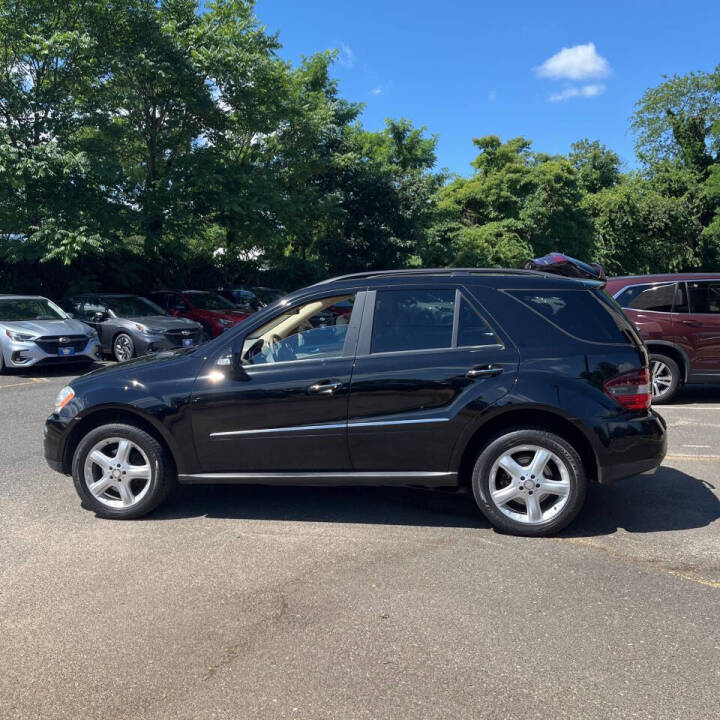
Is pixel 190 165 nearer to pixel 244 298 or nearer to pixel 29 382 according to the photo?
pixel 244 298

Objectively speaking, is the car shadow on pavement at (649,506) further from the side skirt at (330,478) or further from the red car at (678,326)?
the red car at (678,326)

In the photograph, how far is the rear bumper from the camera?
14.1 feet

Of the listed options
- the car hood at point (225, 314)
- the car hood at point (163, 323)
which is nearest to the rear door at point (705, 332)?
the car hood at point (163, 323)

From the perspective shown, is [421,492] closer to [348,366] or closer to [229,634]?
[348,366]

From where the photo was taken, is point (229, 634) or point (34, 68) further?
point (34, 68)

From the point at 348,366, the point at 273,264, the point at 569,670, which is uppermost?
the point at 273,264

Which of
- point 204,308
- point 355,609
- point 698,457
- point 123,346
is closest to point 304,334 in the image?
point 355,609

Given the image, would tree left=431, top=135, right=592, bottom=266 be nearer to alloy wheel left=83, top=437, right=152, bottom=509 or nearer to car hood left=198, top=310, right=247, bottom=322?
car hood left=198, top=310, right=247, bottom=322

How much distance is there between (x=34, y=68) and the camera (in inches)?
678

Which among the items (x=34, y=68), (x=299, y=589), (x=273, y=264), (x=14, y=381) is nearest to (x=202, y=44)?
(x=34, y=68)

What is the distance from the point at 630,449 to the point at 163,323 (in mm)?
11378

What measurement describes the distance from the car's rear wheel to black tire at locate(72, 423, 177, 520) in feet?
31.2

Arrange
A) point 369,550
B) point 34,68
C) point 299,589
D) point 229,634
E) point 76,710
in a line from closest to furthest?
point 76,710 → point 229,634 → point 299,589 → point 369,550 → point 34,68

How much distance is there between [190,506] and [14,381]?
781 cm
